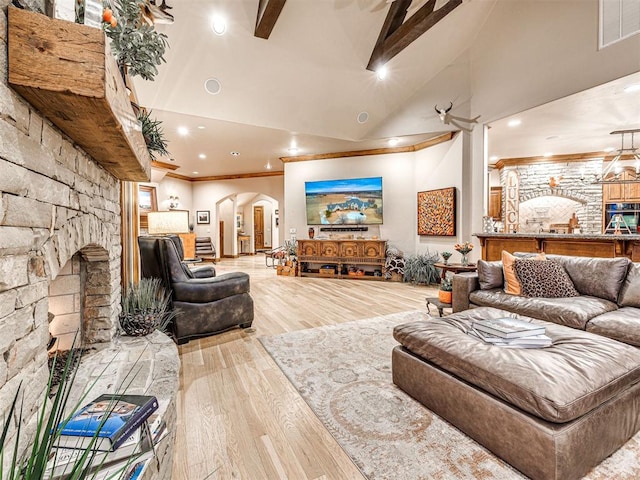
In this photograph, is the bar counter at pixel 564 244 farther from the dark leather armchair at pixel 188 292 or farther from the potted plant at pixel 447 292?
the dark leather armchair at pixel 188 292

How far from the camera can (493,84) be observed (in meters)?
4.69

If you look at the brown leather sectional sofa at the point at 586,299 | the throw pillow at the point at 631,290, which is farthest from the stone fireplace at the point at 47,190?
the throw pillow at the point at 631,290

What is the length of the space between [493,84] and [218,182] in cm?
781

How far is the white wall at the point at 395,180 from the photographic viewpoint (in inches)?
231

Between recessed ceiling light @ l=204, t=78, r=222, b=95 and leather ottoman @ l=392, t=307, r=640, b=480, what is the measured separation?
4.45 metres

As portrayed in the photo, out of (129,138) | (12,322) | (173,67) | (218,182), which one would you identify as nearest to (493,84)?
(173,67)

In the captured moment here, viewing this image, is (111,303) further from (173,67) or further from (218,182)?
(218,182)

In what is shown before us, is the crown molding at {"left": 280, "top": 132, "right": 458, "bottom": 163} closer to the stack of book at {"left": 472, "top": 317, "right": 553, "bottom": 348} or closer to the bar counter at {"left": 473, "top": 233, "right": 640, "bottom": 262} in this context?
the bar counter at {"left": 473, "top": 233, "right": 640, "bottom": 262}

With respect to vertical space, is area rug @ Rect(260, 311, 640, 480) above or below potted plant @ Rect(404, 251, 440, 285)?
below

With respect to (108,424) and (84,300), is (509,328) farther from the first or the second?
(84,300)

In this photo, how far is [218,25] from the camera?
12.6 feet

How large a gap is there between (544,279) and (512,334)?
1.55 metres

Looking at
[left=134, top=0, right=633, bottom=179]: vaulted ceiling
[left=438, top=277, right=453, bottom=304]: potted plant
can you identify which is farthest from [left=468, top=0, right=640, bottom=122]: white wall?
[left=438, top=277, right=453, bottom=304]: potted plant

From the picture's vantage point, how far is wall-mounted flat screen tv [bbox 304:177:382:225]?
22.0 ft
